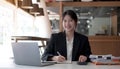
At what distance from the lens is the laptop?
1622 millimetres

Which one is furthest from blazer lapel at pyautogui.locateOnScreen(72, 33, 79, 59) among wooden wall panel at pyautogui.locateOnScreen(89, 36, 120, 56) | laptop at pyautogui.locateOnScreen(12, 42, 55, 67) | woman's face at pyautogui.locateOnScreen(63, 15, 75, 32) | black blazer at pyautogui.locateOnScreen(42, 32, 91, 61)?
wooden wall panel at pyautogui.locateOnScreen(89, 36, 120, 56)

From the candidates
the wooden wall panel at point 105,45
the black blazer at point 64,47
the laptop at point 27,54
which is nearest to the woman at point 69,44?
the black blazer at point 64,47

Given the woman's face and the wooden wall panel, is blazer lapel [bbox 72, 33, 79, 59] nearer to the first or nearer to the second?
the woman's face

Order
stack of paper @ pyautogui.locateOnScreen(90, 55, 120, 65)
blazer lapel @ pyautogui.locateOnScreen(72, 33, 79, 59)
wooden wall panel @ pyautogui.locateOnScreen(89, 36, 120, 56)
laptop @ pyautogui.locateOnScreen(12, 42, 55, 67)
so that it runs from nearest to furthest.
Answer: laptop @ pyautogui.locateOnScreen(12, 42, 55, 67), stack of paper @ pyautogui.locateOnScreen(90, 55, 120, 65), blazer lapel @ pyautogui.locateOnScreen(72, 33, 79, 59), wooden wall panel @ pyautogui.locateOnScreen(89, 36, 120, 56)

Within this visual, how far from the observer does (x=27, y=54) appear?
167 cm

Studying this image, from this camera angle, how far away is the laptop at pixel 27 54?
1622 mm

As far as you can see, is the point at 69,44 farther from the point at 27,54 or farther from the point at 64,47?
the point at 27,54

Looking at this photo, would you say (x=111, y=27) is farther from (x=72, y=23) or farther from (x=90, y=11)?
(x=72, y=23)

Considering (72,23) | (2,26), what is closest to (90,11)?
(72,23)

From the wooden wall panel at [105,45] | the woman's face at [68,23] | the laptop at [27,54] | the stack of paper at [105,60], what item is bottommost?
the wooden wall panel at [105,45]

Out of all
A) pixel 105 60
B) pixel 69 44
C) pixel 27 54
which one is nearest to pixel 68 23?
pixel 69 44

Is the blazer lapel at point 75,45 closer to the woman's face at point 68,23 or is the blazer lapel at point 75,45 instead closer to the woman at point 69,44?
the woman at point 69,44

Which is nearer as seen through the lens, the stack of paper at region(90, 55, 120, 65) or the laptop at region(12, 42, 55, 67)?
the laptop at region(12, 42, 55, 67)

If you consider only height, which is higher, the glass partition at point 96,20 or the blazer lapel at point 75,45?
the glass partition at point 96,20
